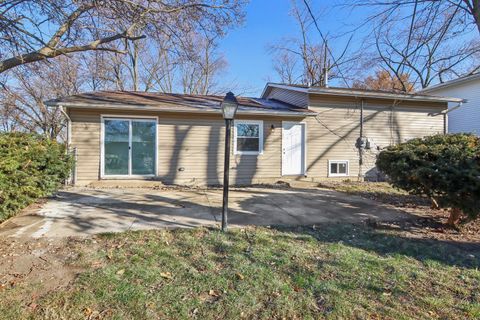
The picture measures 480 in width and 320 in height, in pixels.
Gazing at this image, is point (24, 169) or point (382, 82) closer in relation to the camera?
point (24, 169)

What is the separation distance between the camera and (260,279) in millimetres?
3176

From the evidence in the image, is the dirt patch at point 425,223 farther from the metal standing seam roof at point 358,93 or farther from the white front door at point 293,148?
the metal standing seam roof at point 358,93

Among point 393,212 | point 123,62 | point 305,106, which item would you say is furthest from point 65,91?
point 393,212

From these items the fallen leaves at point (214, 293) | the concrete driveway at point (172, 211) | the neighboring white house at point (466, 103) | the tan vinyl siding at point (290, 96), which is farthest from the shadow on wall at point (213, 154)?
the neighboring white house at point (466, 103)

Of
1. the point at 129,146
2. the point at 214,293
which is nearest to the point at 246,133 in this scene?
the point at 129,146

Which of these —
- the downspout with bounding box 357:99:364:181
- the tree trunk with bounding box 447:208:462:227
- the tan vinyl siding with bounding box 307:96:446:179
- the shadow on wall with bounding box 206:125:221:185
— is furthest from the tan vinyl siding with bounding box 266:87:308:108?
the tree trunk with bounding box 447:208:462:227

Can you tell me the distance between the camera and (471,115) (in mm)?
15086

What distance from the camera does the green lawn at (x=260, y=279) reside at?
2.66 m

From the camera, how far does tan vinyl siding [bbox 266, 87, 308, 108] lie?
1125 centimetres

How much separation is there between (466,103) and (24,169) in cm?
1810

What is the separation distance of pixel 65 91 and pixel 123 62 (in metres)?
4.24

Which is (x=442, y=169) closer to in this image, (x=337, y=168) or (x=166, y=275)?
(x=166, y=275)

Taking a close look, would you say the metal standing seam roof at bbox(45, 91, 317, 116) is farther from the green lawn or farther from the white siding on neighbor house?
the white siding on neighbor house

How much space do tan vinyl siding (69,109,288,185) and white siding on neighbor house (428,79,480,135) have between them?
10876mm
